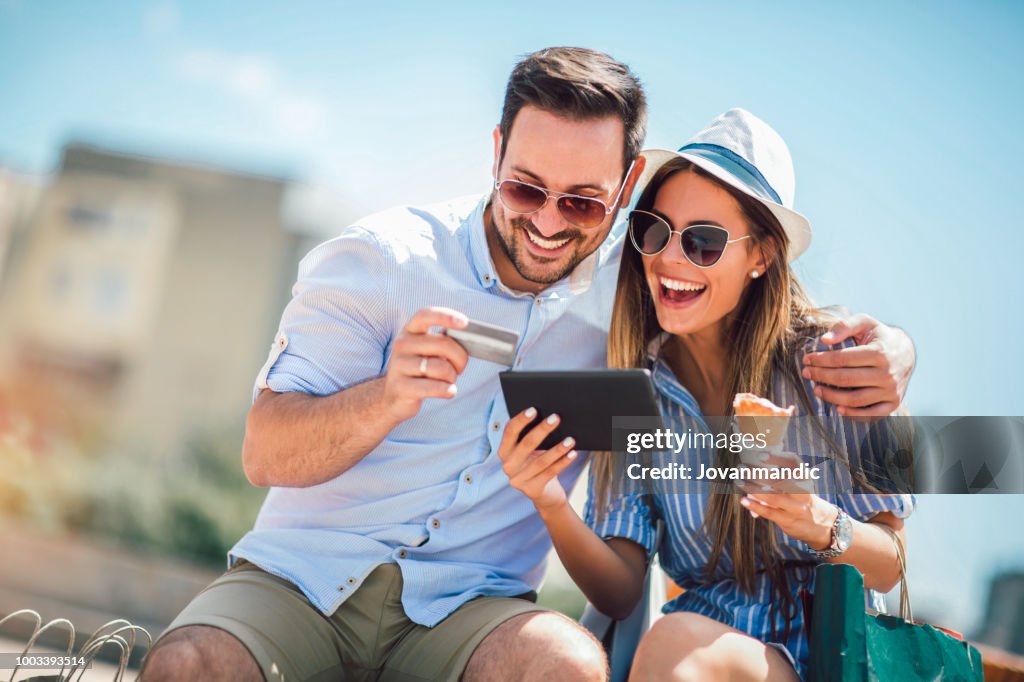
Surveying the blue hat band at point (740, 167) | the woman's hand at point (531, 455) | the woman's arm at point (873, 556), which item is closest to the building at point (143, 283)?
the blue hat band at point (740, 167)

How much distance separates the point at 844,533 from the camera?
2375 mm

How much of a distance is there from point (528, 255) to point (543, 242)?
66 millimetres

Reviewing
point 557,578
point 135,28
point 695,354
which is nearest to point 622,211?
point 695,354

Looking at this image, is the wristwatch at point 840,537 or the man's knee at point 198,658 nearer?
the man's knee at point 198,658

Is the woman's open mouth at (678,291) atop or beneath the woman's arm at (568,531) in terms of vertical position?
atop

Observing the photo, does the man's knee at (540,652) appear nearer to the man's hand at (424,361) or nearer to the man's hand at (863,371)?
the man's hand at (424,361)

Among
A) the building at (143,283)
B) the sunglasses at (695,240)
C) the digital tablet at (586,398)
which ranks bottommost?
the digital tablet at (586,398)

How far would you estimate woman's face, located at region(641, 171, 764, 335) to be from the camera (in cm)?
280

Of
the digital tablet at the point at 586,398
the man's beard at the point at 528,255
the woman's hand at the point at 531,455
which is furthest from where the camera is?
the man's beard at the point at 528,255

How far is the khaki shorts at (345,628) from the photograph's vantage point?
7.63 feet

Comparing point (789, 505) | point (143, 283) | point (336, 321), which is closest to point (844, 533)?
point (789, 505)

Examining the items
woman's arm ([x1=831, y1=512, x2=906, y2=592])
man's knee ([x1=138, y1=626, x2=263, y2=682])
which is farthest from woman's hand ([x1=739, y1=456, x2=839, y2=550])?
man's knee ([x1=138, y1=626, x2=263, y2=682])
